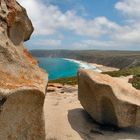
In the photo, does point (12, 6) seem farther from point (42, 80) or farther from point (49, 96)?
point (49, 96)

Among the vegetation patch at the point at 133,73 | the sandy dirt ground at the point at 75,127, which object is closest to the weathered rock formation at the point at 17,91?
the sandy dirt ground at the point at 75,127

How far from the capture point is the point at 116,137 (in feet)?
46.3

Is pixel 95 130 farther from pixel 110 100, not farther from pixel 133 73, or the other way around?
pixel 133 73

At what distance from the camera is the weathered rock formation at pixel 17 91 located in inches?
342

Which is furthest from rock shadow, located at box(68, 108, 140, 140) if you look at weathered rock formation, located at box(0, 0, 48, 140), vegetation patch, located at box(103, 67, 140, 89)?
vegetation patch, located at box(103, 67, 140, 89)

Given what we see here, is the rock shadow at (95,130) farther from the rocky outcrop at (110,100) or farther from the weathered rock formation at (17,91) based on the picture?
the weathered rock formation at (17,91)

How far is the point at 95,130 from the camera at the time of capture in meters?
14.8

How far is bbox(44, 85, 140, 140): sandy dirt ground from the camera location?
544 inches

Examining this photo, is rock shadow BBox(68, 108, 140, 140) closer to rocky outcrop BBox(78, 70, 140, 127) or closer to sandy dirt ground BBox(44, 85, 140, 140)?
sandy dirt ground BBox(44, 85, 140, 140)

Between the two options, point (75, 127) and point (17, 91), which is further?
point (75, 127)

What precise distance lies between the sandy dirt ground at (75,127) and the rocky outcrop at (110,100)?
458 millimetres

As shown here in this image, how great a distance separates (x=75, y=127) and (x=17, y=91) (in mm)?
6698

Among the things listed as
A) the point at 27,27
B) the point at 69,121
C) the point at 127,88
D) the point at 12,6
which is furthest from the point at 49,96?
the point at 12,6

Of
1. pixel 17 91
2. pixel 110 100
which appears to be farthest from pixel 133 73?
pixel 17 91
